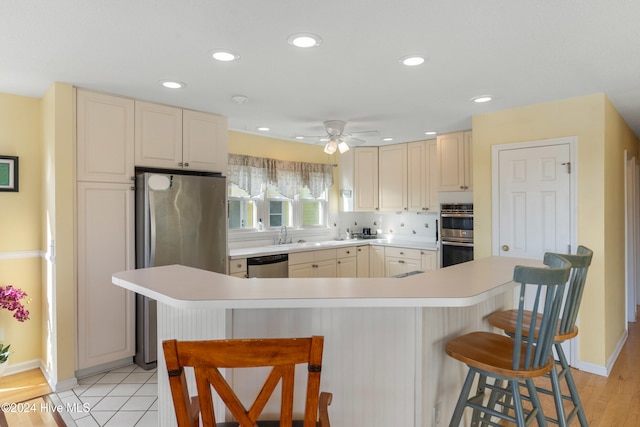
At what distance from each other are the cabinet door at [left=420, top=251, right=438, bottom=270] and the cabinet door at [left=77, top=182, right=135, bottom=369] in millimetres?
3487

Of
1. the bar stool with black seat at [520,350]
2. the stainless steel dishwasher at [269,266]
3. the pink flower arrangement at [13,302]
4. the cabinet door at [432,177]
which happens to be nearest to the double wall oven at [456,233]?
the cabinet door at [432,177]

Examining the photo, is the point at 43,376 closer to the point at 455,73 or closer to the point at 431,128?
the point at 455,73

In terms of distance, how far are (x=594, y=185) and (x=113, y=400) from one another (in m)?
4.10

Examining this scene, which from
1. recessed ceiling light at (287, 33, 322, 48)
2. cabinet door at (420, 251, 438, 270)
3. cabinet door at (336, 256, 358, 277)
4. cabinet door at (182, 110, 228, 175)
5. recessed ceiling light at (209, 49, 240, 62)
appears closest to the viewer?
recessed ceiling light at (287, 33, 322, 48)

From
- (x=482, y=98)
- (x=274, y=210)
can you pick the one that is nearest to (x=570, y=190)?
(x=482, y=98)

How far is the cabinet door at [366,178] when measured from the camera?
5.72m

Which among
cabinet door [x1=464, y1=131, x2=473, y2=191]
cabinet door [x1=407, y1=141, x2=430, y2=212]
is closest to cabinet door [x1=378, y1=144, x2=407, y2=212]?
cabinet door [x1=407, y1=141, x2=430, y2=212]

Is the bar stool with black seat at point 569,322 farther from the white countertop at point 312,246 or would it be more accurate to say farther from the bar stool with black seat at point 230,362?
the white countertop at point 312,246

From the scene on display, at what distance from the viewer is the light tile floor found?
2.45 metres

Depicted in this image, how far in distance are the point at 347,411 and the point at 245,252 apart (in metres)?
2.74

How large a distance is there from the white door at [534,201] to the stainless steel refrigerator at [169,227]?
2768mm

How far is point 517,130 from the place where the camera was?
11.5 feet

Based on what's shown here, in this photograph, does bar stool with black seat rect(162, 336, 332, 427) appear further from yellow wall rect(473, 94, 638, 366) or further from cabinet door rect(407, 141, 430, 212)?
cabinet door rect(407, 141, 430, 212)

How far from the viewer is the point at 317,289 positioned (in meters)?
1.58
